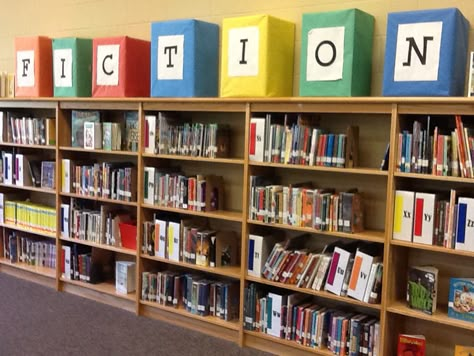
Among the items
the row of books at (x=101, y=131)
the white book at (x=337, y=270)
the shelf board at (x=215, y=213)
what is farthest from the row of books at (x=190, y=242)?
the white book at (x=337, y=270)

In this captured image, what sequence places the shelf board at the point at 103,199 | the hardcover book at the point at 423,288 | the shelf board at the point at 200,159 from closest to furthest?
the hardcover book at the point at 423,288, the shelf board at the point at 200,159, the shelf board at the point at 103,199

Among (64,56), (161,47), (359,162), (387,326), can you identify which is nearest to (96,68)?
(64,56)

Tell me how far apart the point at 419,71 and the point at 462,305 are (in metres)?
1.29

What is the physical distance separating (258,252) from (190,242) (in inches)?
22.8

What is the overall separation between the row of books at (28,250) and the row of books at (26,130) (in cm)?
91

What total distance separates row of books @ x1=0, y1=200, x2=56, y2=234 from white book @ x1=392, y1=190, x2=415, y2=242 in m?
3.05

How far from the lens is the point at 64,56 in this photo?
14.9 feet

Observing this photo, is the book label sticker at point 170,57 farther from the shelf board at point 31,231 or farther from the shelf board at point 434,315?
the shelf board at point 434,315

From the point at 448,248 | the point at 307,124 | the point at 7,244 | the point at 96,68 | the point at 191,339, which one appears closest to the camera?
the point at 448,248

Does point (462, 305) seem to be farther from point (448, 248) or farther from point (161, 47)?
point (161, 47)

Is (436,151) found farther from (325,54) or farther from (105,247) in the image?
(105,247)

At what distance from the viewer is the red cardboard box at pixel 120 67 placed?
418cm

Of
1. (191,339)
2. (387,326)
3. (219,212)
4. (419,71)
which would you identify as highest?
(419,71)

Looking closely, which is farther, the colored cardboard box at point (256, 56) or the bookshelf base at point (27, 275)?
the bookshelf base at point (27, 275)
